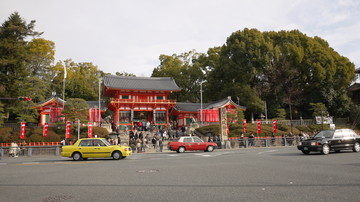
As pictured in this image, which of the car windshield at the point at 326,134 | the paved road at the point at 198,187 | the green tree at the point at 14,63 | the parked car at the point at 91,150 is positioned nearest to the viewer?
the paved road at the point at 198,187

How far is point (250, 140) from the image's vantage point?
94.5 feet

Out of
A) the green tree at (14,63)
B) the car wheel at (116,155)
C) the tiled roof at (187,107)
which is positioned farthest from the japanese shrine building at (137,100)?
the car wheel at (116,155)

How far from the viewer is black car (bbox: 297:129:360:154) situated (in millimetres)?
15852

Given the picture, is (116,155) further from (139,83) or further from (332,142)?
(139,83)

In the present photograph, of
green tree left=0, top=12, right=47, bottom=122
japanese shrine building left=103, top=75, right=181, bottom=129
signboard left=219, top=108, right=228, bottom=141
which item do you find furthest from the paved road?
japanese shrine building left=103, top=75, right=181, bottom=129

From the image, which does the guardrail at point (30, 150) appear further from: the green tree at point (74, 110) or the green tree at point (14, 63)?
the green tree at point (14, 63)

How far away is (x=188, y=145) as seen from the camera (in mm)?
22391

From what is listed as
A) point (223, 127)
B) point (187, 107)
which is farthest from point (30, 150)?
point (187, 107)

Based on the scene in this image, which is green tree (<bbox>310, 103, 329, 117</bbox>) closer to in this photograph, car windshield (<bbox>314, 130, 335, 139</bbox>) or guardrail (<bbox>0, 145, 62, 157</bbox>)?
car windshield (<bbox>314, 130, 335, 139</bbox>)

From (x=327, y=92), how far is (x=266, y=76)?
10.3 meters

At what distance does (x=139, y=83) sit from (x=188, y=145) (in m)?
28.7

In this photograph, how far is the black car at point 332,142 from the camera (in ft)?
52.0

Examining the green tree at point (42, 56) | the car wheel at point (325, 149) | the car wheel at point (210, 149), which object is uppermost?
the green tree at point (42, 56)

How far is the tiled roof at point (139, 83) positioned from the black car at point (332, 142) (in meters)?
33.7
